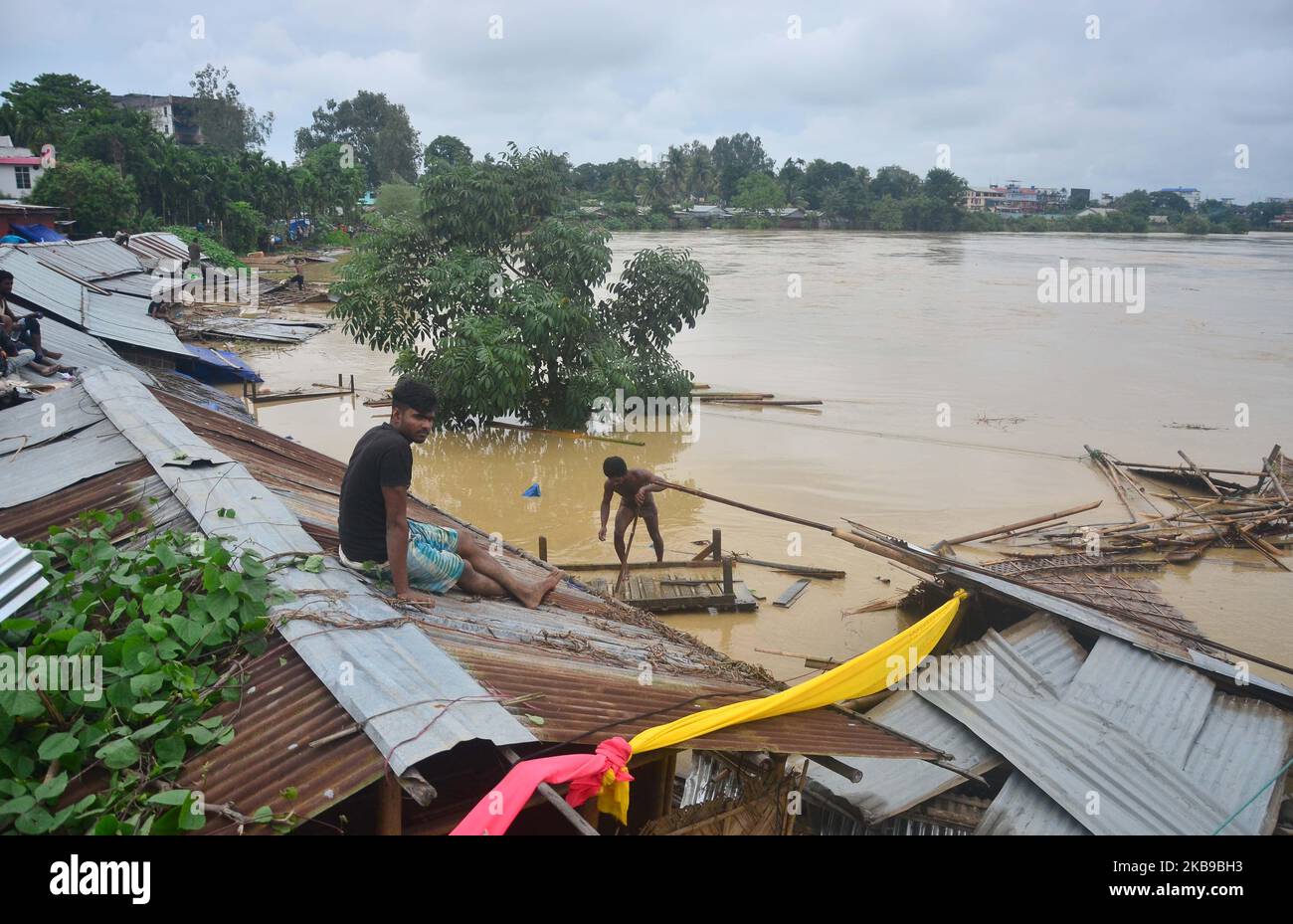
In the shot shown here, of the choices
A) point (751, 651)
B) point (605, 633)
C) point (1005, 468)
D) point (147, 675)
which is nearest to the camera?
point (147, 675)

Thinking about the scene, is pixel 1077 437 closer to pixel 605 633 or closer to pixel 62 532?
pixel 605 633

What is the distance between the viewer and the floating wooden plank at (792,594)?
9.67 metres

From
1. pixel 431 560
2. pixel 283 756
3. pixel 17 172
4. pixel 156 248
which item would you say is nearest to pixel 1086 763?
pixel 431 560

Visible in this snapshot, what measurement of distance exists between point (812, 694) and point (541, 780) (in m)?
2.18

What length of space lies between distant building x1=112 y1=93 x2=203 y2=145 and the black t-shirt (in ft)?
234

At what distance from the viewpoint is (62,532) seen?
4.30 metres

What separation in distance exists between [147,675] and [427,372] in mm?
11479

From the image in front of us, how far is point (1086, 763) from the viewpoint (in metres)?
5.29

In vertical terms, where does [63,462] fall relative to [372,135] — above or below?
below

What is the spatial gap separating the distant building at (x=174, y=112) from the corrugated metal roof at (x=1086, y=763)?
2851 inches

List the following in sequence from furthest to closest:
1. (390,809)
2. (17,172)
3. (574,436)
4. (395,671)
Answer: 1. (17,172)
2. (574,436)
3. (395,671)
4. (390,809)

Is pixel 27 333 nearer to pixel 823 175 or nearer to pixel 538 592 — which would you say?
pixel 538 592
